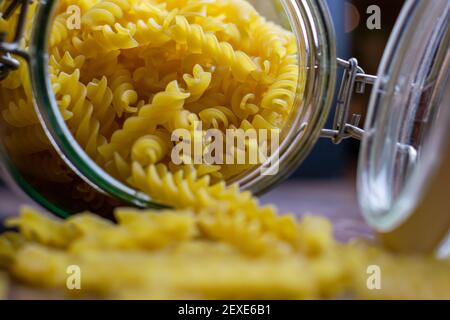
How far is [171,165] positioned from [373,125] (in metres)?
0.16

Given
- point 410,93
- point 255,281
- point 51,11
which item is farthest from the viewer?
point 410,93

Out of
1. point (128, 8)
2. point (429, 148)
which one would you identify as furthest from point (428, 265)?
point (128, 8)

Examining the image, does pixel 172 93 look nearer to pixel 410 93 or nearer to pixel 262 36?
pixel 262 36

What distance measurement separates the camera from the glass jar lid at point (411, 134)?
1.15 feet

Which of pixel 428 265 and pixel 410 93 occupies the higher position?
pixel 410 93

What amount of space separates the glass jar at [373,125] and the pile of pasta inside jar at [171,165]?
0.02m

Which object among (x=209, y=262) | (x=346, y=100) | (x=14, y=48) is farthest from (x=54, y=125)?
(x=346, y=100)

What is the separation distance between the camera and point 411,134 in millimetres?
568

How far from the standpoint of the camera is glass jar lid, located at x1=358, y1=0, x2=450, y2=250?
0.35 metres

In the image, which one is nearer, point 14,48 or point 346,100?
point 14,48

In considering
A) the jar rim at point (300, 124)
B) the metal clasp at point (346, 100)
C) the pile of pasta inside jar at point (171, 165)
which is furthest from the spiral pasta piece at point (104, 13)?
the metal clasp at point (346, 100)

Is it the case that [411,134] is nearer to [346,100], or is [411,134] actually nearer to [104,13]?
[346,100]
